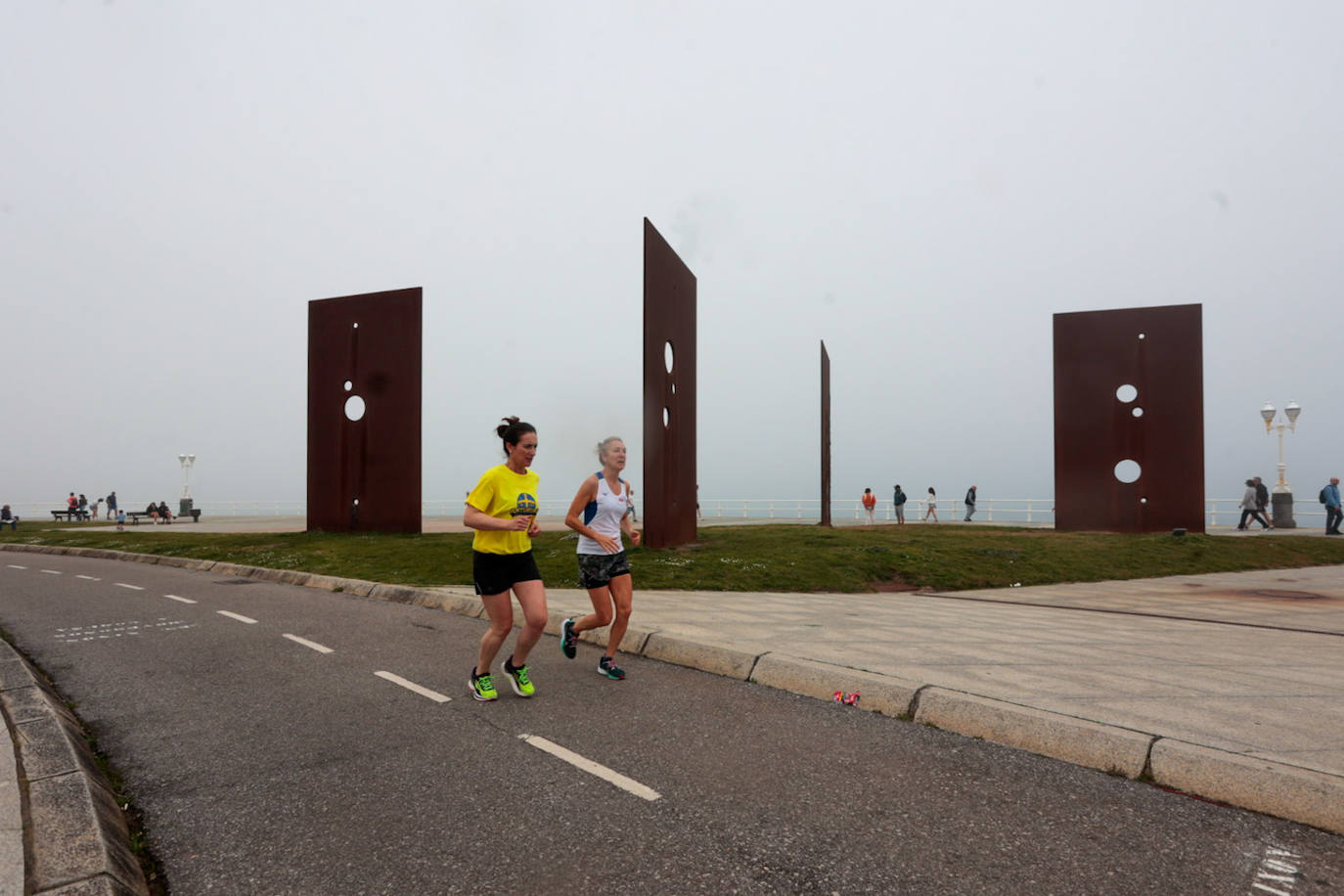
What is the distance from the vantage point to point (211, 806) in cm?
342

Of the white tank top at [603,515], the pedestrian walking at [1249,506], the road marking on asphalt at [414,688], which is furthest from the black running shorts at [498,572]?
the pedestrian walking at [1249,506]

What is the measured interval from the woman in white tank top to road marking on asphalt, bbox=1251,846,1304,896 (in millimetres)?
3756

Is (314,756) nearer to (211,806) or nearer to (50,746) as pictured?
(211,806)

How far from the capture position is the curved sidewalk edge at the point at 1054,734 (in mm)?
3369

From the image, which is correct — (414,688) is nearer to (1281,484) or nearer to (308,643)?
(308,643)

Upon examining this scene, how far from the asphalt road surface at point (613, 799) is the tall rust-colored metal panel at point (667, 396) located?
8.24 meters

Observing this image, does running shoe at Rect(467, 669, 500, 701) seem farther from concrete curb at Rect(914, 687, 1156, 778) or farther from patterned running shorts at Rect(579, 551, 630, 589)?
concrete curb at Rect(914, 687, 1156, 778)

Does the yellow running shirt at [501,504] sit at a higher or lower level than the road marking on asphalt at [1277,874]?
higher

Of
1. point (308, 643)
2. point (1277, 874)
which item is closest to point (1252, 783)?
point (1277, 874)

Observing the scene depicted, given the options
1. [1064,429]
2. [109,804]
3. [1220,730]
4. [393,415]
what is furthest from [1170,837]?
[1064,429]

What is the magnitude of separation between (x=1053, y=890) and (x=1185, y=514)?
850 inches

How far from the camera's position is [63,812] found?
3.08 metres

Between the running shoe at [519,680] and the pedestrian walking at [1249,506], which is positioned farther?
the pedestrian walking at [1249,506]

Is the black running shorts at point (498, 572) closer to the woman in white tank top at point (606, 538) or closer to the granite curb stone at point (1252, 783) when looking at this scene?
the woman in white tank top at point (606, 538)
